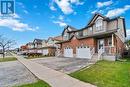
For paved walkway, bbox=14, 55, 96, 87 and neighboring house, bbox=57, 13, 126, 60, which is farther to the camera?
neighboring house, bbox=57, 13, 126, 60

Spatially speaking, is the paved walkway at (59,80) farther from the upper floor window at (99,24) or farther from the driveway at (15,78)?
the upper floor window at (99,24)

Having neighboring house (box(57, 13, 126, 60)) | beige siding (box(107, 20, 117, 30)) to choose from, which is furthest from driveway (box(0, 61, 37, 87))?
beige siding (box(107, 20, 117, 30))

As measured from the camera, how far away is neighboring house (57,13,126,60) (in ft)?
68.0

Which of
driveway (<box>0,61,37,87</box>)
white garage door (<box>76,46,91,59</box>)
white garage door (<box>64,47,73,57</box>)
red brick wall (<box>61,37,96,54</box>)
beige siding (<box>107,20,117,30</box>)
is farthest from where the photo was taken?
white garage door (<box>64,47,73,57</box>)

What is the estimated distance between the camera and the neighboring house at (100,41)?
20731 millimetres

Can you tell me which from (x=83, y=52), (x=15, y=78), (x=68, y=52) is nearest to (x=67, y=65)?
(x=15, y=78)

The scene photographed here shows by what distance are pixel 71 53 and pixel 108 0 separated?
49.3ft

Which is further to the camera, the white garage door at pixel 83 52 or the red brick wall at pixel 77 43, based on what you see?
the white garage door at pixel 83 52

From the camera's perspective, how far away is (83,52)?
86.4ft

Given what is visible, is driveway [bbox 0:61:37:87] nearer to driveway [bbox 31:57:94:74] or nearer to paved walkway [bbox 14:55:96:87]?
paved walkway [bbox 14:55:96:87]

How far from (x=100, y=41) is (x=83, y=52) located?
14.0 ft

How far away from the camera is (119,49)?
22.3 m

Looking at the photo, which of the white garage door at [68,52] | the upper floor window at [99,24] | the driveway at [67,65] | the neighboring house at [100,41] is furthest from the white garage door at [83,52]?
the driveway at [67,65]

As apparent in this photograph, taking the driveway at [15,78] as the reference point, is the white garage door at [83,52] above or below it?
above
